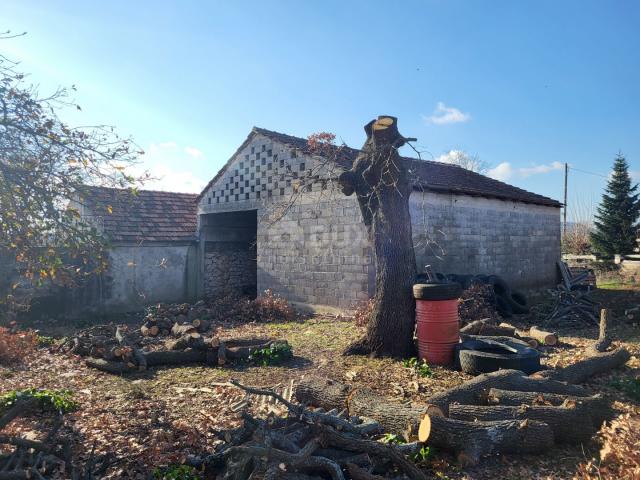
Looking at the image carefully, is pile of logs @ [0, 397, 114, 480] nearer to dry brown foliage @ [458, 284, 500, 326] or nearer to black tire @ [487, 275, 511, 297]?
dry brown foliage @ [458, 284, 500, 326]

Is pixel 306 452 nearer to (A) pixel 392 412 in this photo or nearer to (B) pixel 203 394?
(A) pixel 392 412

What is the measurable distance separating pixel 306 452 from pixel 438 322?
393cm

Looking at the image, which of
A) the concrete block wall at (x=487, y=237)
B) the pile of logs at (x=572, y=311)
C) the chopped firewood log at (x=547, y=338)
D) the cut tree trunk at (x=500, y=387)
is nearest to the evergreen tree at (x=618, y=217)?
the concrete block wall at (x=487, y=237)

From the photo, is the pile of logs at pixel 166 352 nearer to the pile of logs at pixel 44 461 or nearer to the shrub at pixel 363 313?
the shrub at pixel 363 313

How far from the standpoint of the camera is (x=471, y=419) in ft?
14.9

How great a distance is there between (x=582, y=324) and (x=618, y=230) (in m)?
18.6

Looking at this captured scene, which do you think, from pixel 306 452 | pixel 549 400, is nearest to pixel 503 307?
pixel 549 400

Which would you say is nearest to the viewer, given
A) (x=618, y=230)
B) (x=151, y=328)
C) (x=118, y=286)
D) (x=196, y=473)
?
(x=196, y=473)

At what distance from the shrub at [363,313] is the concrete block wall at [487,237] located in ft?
6.67

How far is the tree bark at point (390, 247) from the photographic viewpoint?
7516mm

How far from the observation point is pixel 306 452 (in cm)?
376

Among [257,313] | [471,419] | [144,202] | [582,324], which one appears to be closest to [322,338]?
[257,313]

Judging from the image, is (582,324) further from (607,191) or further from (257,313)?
(607,191)

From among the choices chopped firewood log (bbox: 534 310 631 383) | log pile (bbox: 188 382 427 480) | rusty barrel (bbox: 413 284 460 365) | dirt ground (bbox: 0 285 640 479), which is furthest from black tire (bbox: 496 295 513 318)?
log pile (bbox: 188 382 427 480)
